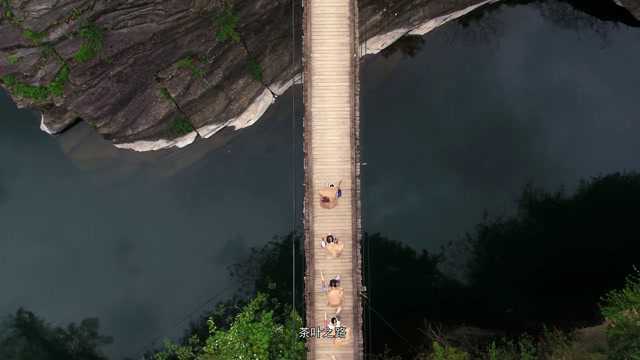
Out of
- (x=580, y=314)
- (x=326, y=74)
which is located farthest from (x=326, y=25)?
(x=580, y=314)

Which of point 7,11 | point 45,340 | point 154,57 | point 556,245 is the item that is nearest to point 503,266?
point 556,245

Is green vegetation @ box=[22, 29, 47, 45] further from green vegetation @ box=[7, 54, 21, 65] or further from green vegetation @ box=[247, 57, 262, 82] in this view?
green vegetation @ box=[247, 57, 262, 82]

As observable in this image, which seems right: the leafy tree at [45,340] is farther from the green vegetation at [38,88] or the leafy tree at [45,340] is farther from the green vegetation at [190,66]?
the green vegetation at [190,66]

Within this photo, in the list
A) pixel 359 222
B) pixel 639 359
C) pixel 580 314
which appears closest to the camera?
→ pixel 639 359

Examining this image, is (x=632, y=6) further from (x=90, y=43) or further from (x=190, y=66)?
(x=90, y=43)

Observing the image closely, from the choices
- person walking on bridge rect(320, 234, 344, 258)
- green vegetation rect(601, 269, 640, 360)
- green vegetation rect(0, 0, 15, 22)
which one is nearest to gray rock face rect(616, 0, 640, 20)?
green vegetation rect(601, 269, 640, 360)

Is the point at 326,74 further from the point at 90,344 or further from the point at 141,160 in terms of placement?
the point at 90,344
